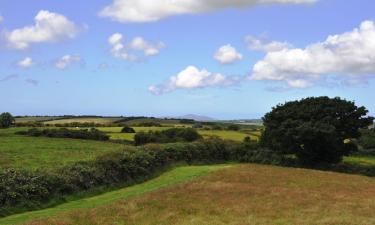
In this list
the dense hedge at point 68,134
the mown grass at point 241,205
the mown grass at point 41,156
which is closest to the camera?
the mown grass at point 241,205

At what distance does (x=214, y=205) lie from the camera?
26.8m

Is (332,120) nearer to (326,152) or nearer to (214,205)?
(326,152)

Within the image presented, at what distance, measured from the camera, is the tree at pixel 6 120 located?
333 ft

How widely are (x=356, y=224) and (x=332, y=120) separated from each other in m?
39.0

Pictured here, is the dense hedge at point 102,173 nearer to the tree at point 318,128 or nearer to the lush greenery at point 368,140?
the tree at point 318,128

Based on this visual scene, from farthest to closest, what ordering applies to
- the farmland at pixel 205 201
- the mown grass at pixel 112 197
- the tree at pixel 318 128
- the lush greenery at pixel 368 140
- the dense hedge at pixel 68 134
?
1. the dense hedge at pixel 68 134
2. the lush greenery at pixel 368 140
3. the tree at pixel 318 128
4. the mown grass at pixel 112 197
5. the farmland at pixel 205 201

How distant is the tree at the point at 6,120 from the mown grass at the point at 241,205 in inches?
2895

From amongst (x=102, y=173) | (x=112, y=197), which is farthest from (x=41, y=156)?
(x=112, y=197)

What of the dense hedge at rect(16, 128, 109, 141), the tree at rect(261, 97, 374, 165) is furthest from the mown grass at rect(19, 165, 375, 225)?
the dense hedge at rect(16, 128, 109, 141)

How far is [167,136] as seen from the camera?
274 ft

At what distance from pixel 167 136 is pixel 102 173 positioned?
1865 inches

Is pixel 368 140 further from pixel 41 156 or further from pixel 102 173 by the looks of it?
pixel 102 173

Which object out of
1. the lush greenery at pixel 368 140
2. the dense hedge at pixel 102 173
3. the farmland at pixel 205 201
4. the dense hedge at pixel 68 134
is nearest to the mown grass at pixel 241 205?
the farmland at pixel 205 201

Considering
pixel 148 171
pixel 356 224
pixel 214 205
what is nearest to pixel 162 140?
pixel 148 171
